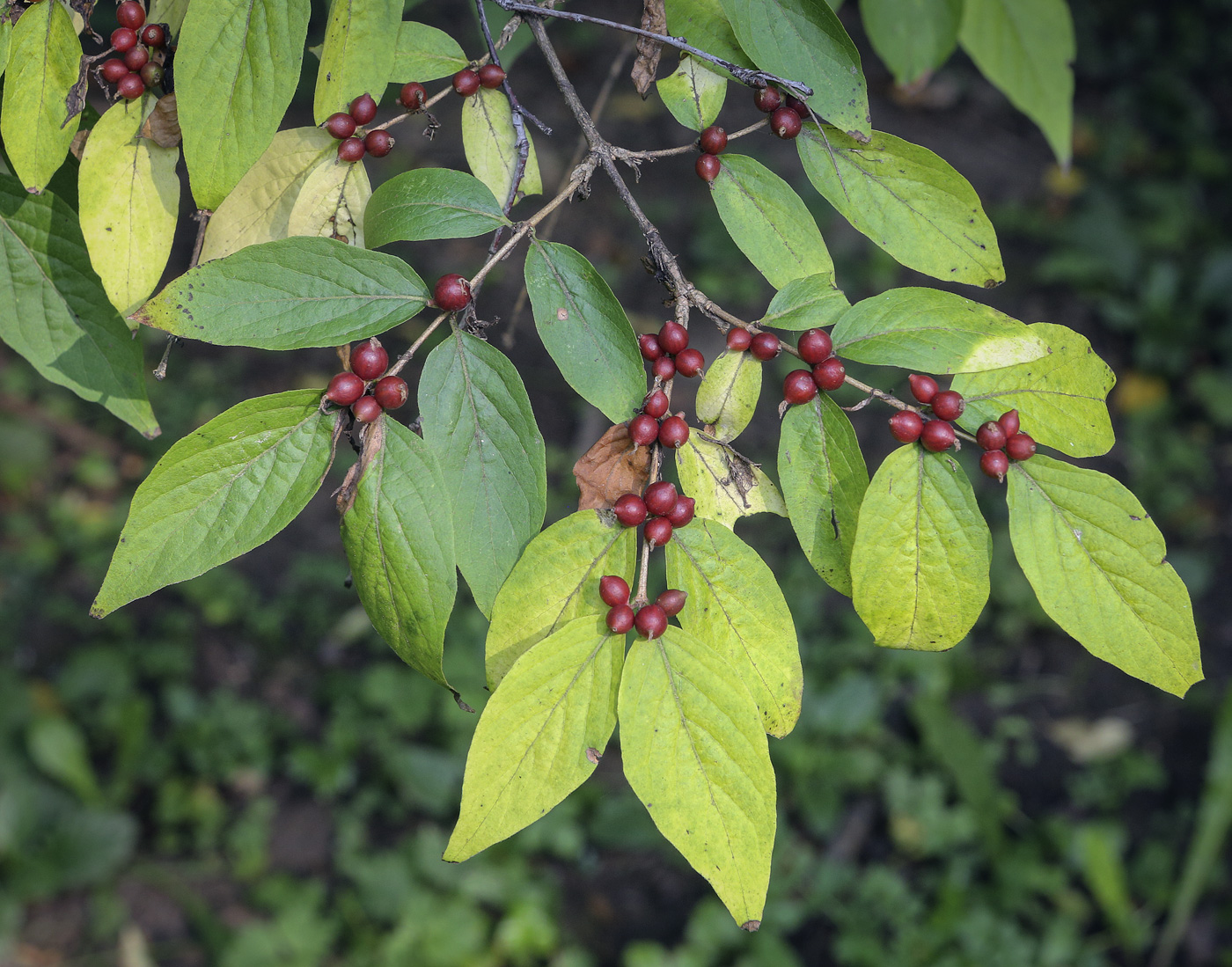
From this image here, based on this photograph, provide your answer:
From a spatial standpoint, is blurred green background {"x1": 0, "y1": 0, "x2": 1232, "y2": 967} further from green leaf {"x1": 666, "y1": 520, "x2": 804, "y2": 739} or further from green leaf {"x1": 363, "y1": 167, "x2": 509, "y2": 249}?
green leaf {"x1": 363, "y1": 167, "x2": 509, "y2": 249}

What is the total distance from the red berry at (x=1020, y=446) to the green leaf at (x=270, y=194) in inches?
37.1

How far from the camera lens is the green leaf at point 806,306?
103 cm

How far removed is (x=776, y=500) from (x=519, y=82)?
5.29 metres

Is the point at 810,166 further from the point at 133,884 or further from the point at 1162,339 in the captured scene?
the point at 1162,339

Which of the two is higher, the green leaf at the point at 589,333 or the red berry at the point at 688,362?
the green leaf at the point at 589,333

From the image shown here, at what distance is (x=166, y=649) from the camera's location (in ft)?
12.1

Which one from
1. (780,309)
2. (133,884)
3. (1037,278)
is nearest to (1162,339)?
(1037,278)

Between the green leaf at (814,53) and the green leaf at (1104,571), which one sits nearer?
the green leaf at (1104,571)

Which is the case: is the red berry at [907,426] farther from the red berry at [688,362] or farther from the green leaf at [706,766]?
the green leaf at [706,766]

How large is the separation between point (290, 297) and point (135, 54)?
0.45m

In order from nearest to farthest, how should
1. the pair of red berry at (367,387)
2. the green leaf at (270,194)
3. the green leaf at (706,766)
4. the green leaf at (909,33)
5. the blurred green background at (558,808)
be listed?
the green leaf at (706,766)
the pair of red berry at (367,387)
the green leaf at (270,194)
the green leaf at (909,33)
the blurred green background at (558,808)

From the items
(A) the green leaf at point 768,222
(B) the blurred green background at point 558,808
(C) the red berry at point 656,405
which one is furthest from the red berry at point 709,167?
(B) the blurred green background at point 558,808

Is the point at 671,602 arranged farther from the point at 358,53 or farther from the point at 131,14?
the point at 131,14

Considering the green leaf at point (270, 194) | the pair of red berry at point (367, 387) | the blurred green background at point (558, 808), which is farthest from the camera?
the blurred green background at point (558, 808)
